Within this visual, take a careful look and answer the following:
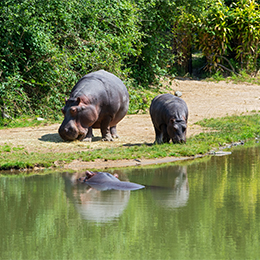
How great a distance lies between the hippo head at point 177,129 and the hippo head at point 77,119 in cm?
163

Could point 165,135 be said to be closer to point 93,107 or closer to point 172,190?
point 93,107

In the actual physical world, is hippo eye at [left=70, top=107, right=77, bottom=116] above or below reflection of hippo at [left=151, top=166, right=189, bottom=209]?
above

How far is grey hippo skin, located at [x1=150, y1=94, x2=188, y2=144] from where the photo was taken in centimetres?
888

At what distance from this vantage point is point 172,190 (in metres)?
6.22

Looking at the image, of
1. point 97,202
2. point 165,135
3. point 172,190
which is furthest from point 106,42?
point 97,202

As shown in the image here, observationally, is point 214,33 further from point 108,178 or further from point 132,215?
point 132,215

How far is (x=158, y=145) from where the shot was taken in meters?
9.07

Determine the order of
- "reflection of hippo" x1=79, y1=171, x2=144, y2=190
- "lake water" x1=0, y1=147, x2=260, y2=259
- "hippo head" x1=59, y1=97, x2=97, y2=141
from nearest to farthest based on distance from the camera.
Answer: "lake water" x1=0, y1=147, x2=260, y2=259
"reflection of hippo" x1=79, y1=171, x2=144, y2=190
"hippo head" x1=59, y1=97, x2=97, y2=141

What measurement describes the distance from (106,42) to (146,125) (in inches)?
171

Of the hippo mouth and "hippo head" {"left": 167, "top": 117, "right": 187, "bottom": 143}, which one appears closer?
"hippo head" {"left": 167, "top": 117, "right": 187, "bottom": 143}

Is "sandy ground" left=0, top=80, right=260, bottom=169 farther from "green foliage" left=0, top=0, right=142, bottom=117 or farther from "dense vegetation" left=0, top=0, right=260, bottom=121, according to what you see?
"green foliage" left=0, top=0, right=142, bottom=117

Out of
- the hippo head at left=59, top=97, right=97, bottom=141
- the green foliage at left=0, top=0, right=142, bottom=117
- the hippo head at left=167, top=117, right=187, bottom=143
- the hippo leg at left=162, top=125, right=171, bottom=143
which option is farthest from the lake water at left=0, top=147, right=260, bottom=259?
the green foliage at left=0, top=0, right=142, bottom=117

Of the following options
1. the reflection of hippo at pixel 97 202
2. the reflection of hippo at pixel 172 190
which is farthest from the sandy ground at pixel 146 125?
the reflection of hippo at pixel 97 202

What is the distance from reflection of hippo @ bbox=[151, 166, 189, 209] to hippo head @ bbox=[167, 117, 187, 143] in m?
1.55
